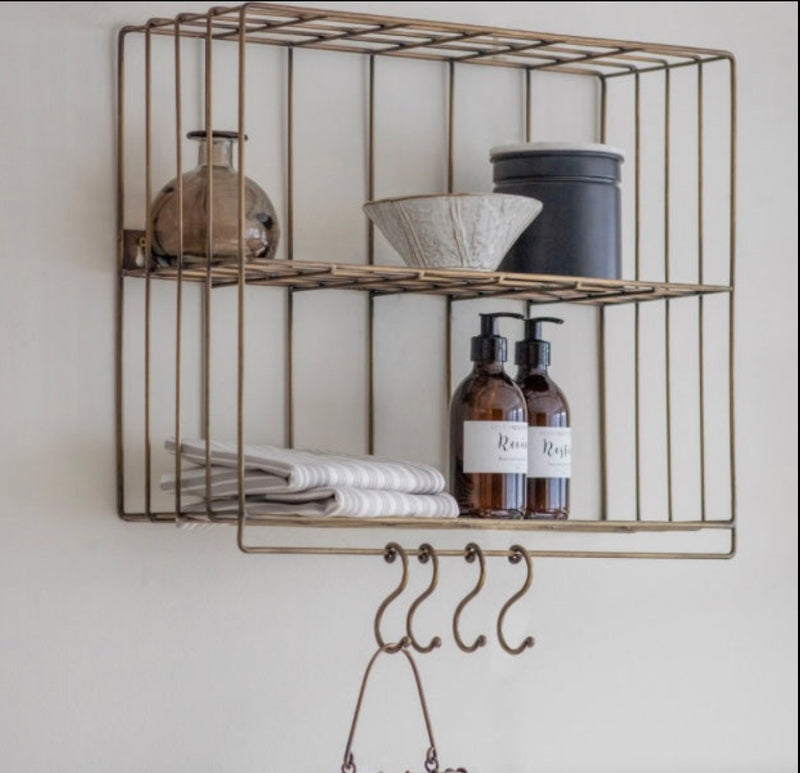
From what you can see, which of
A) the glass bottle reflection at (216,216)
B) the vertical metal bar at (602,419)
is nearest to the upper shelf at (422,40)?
the glass bottle reflection at (216,216)

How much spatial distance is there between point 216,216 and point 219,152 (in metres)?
0.08

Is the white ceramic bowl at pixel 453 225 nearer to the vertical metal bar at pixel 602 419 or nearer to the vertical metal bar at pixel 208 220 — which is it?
the vertical metal bar at pixel 208 220

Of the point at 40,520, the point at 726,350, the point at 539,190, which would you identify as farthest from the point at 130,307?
the point at 726,350

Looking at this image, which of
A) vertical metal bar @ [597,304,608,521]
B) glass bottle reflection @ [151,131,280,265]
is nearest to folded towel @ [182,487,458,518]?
glass bottle reflection @ [151,131,280,265]

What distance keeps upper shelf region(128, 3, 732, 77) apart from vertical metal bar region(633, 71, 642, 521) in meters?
0.05

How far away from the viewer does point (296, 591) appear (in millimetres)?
1492

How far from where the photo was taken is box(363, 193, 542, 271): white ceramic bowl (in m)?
1.33

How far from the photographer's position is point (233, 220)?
1.34 meters

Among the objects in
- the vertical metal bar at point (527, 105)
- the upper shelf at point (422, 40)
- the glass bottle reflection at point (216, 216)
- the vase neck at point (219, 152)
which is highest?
the upper shelf at point (422, 40)

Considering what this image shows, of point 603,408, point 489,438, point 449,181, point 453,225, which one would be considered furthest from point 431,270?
point 603,408

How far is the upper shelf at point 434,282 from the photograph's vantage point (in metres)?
1.29

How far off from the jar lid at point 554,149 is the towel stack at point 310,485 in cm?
31

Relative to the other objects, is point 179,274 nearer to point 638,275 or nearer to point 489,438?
point 489,438

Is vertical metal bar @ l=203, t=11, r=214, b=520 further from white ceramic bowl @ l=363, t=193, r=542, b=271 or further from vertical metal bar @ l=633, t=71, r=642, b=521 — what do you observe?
vertical metal bar @ l=633, t=71, r=642, b=521
